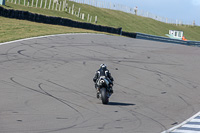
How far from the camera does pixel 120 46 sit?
2836 centimetres

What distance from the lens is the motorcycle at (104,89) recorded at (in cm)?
1330

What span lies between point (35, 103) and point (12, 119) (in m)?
2.30

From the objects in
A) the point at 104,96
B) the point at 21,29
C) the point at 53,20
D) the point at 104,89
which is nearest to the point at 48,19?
the point at 53,20

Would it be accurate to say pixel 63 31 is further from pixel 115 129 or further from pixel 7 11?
pixel 115 129

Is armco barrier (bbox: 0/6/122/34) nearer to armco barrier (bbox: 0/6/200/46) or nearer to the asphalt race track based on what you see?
armco barrier (bbox: 0/6/200/46)

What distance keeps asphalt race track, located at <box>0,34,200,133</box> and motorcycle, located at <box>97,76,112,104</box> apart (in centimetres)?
32

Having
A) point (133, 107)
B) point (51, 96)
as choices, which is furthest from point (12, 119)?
point (133, 107)

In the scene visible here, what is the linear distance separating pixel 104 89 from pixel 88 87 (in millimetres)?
2700

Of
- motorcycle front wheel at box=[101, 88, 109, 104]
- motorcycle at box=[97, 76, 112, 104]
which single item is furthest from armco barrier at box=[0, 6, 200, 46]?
motorcycle front wheel at box=[101, 88, 109, 104]

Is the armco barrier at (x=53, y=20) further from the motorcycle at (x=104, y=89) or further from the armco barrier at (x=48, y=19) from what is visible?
the motorcycle at (x=104, y=89)

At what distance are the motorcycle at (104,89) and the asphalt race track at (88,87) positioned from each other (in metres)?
0.32

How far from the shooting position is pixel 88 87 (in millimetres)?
16141

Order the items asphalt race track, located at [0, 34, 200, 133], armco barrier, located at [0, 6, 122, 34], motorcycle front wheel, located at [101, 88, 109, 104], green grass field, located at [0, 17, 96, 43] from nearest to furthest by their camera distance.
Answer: asphalt race track, located at [0, 34, 200, 133], motorcycle front wheel, located at [101, 88, 109, 104], green grass field, located at [0, 17, 96, 43], armco barrier, located at [0, 6, 122, 34]

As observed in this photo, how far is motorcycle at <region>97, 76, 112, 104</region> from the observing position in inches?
524
